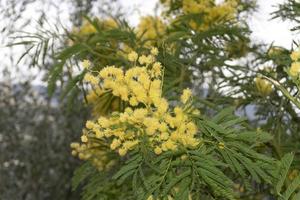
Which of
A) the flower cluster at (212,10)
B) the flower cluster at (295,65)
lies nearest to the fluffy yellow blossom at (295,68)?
the flower cluster at (295,65)

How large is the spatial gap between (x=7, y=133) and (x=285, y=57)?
13.8 feet

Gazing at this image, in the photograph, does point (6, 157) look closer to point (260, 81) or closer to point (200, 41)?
point (260, 81)

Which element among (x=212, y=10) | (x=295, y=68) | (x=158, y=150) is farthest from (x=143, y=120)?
(x=212, y=10)

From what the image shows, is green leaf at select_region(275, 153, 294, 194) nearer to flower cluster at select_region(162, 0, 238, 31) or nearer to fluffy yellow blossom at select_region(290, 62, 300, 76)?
fluffy yellow blossom at select_region(290, 62, 300, 76)

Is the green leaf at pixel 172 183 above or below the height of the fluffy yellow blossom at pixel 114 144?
below

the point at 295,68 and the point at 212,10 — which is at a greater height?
the point at 212,10

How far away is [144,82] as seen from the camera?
1.38 m

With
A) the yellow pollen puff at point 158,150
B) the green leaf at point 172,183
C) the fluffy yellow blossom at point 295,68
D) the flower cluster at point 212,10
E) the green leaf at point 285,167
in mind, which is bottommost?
the green leaf at point 285,167

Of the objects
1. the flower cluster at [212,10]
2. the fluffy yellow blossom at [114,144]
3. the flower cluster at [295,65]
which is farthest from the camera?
the flower cluster at [212,10]

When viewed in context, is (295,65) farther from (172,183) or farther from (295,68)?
(172,183)

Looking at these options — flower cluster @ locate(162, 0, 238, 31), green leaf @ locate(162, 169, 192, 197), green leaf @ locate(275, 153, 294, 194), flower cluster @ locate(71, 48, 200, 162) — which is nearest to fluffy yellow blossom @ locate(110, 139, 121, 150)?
flower cluster @ locate(71, 48, 200, 162)

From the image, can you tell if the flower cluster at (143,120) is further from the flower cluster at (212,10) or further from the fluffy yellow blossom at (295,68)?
the flower cluster at (212,10)

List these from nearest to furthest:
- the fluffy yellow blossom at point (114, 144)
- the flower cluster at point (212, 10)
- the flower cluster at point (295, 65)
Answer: the flower cluster at point (295, 65)
the fluffy yellow blossom at point (114, 144)
the flower cluster at point (212, 10)

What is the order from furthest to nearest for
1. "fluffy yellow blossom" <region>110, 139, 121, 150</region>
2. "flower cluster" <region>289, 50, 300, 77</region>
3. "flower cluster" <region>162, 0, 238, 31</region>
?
1. "flower cluster" <region>162, 0, 238, 31</region>
2. "fluffy yellow blossom" <region>110, 139, 121, 150</region>
3. "flower cluster" <region>289, 50, 300, 77</region>
